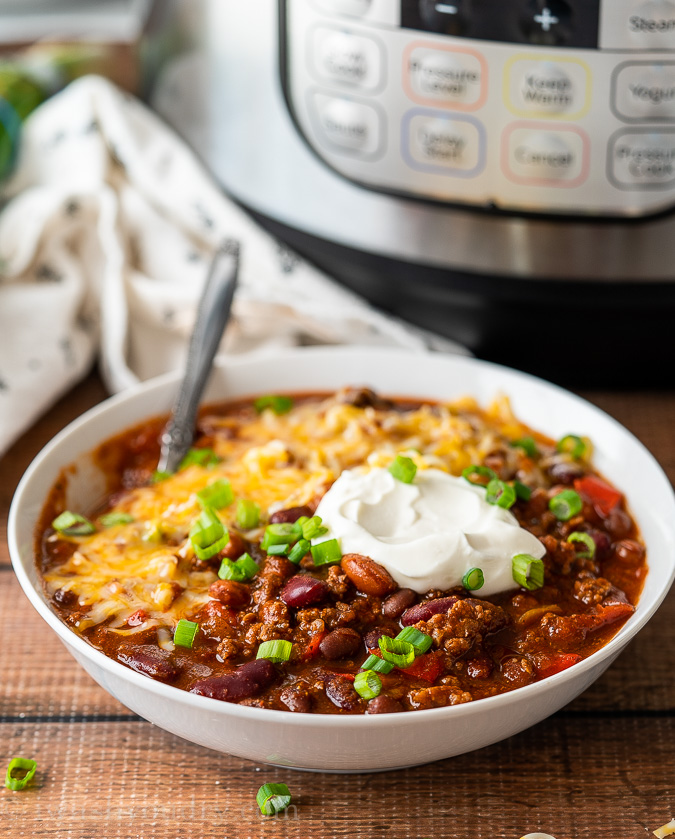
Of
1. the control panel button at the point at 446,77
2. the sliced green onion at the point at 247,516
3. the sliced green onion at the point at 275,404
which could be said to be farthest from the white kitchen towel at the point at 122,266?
the sliced green onion at the point at 247,516

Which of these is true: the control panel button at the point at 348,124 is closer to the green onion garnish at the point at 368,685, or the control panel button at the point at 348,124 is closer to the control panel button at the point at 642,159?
the control panel button at the point at 642,159

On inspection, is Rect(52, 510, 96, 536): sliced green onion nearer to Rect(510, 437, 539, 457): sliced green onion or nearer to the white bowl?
the white bowl

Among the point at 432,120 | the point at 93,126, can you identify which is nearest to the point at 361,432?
the point at 432,120

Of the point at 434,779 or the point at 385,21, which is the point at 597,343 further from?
the point at 434,779

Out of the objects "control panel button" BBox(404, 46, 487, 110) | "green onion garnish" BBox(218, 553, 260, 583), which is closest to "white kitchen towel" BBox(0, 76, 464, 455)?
"control panel button" BBox(404, 46, 487, 110)

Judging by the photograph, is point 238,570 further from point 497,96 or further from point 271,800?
point 497,96

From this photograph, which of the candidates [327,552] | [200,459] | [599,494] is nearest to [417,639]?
[327,552]
